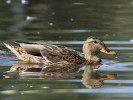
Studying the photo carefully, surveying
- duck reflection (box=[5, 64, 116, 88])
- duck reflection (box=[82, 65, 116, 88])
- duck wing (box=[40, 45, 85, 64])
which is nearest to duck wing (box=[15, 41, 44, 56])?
duck wing (box=[40, 45, 85, 64])

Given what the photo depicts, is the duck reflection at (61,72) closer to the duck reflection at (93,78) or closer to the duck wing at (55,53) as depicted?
the duck reflection at (93,78)

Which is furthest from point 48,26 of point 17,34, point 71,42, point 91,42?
point 91,42

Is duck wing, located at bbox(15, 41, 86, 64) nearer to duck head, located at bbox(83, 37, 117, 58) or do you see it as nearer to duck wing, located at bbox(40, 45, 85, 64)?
duck wing, located at bbox(40, 45, 85, 64)

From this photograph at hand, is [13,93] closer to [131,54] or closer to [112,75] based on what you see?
[112,75]

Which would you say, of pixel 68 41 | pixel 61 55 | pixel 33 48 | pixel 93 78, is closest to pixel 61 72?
pixel 93 78

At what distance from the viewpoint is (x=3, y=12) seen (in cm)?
1858

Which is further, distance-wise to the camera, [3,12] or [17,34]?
[3,12]

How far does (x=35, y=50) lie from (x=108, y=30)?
13.9 ft

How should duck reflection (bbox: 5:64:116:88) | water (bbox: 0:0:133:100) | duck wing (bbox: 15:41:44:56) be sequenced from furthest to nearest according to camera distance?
duck wing (bbox: 15:41:44:56) < duck reflection (bbox: 5:64:116:88) < water (bbox: 0:0:133:100)

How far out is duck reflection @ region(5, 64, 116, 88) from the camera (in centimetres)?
882

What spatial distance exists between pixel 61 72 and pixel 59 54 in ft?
3.80

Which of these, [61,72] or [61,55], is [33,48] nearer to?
[61,55]

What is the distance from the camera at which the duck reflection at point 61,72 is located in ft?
28.9

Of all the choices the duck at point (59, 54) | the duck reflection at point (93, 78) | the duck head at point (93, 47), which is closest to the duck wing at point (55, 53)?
the duck at point (59, 54)
